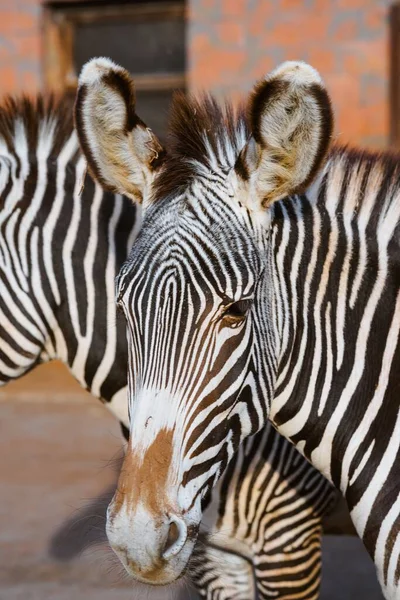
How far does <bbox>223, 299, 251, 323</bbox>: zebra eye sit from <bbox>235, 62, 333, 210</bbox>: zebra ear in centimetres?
33

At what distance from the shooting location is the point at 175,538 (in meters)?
2.20

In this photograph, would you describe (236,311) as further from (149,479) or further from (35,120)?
(35,120)

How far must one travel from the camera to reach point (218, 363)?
233 cm

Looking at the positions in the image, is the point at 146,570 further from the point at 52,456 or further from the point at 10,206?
the point at 52,456

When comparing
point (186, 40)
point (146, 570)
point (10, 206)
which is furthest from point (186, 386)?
point (186, 40)

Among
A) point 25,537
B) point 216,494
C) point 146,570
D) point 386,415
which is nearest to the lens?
point 146,570

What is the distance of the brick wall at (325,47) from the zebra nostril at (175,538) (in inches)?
268

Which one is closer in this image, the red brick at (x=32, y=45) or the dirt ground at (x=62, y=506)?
the dirt ground at (x=62, y=506)

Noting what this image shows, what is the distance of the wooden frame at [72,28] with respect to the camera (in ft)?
31.4

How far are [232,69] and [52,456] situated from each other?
4563mm

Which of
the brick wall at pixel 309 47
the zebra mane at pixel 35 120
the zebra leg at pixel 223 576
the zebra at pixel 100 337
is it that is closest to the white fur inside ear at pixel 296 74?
the zebra at pixel 100 337

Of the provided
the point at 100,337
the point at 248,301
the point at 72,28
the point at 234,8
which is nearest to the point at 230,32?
the point at 234,8

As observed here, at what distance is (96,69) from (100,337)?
1.27 metres

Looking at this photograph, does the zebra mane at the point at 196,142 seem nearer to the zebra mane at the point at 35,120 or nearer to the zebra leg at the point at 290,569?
the zebra mane at the point at 35,120
